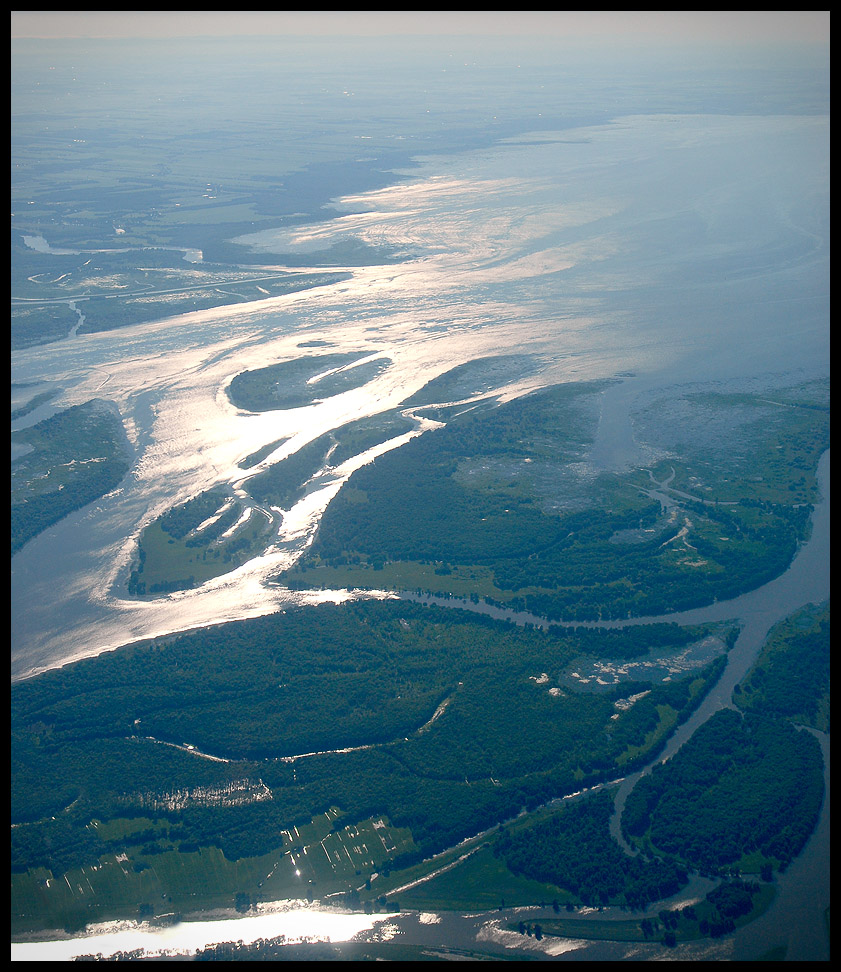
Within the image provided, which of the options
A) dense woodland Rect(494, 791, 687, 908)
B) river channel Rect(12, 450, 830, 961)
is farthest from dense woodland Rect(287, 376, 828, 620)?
river channel Rect(12, 450, 830, 961)

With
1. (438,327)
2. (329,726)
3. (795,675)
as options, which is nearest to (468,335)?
(438,327)

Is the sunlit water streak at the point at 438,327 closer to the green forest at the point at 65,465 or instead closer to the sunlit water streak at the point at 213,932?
the green forest at the point at 65,465

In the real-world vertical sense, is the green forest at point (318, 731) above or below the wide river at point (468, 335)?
below

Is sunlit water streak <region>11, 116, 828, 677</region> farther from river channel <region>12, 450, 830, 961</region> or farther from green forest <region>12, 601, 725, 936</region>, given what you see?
river channel <region>12, 450, 830, 961</region>

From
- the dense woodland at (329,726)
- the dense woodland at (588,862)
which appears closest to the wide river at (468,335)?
the dense woodland at (588,862)

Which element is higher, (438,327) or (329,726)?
(438,327)

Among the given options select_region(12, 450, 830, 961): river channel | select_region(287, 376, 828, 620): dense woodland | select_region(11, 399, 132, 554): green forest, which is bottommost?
select_region(12, 450, 830, 961): river channel

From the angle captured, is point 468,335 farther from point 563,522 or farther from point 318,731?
point 318,731

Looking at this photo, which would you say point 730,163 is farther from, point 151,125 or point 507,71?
point 507,71
